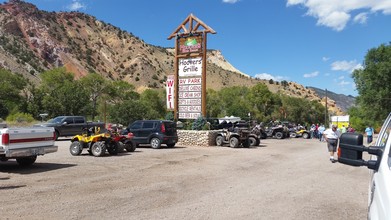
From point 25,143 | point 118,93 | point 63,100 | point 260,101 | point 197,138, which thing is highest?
point 118,93

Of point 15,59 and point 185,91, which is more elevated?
point 15,59

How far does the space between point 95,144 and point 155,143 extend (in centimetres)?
549

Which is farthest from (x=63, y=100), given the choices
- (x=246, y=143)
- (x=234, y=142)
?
(x=246, y=143)

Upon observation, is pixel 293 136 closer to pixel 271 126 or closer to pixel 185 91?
pixel 271 126

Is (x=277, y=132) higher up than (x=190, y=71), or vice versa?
(x=190, y=71)

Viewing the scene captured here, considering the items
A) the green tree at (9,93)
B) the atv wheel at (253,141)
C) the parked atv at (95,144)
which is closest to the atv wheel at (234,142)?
the atv wheel at (253,141)

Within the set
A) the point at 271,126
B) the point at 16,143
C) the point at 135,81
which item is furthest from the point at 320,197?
the point at 135,81

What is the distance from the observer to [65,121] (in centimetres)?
2739

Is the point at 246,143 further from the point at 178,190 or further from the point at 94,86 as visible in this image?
the point at 94,86

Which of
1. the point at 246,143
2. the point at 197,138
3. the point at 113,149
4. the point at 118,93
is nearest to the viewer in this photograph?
the point at 113,149

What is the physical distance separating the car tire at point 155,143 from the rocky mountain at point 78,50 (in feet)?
206

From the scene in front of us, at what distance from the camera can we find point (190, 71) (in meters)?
26.3

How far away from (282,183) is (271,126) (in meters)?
28.4

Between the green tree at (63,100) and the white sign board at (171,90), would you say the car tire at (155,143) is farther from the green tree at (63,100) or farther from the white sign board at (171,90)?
the green tree at (63,100)
